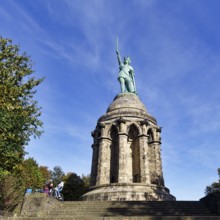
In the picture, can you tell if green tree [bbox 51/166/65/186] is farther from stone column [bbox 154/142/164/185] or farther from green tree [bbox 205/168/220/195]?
stone column [bbox 154/142/164/185]

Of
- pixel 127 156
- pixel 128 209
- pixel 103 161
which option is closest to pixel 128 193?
pixel 127 156

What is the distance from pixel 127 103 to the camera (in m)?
22.1

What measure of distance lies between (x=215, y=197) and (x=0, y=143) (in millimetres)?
11221

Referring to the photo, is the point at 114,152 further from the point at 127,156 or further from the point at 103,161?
the point at 103,161

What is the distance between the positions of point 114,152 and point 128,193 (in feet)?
17.2

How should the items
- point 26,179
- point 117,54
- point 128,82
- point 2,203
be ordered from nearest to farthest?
point 2,203
point 128,82
point 117,54
point 26,179

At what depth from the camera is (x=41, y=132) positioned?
14.6 m

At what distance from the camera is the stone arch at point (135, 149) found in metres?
19.1

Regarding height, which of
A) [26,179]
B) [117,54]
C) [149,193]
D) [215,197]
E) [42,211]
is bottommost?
[42,211]

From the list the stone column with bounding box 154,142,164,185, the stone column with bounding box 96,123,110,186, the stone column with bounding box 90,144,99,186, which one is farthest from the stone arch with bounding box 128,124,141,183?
the stone column with bounding box 90,144,99,186

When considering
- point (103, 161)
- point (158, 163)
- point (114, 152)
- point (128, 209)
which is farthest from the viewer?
point (114, 152)

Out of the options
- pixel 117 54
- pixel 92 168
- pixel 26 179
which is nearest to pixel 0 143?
pixel 92 168

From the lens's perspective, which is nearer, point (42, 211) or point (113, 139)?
point (42, 211)

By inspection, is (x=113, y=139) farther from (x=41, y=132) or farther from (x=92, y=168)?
(x=41, y=132)
